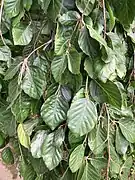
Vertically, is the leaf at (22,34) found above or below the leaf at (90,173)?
above

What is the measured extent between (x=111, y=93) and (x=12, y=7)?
0.89 feet

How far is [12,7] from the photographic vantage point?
72 centimetres

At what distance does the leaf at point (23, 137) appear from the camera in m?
0.79

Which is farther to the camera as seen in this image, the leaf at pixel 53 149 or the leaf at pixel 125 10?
the leaf at pixel 53 149

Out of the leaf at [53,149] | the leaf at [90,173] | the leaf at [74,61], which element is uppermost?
the leaf at [74,61]

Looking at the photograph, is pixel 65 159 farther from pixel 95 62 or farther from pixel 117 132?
pixel 95 62

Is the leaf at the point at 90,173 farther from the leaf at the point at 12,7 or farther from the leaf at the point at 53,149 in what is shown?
the leaf at the point at 12,7

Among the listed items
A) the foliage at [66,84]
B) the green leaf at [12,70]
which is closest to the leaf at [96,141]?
the foliage at [66,84]

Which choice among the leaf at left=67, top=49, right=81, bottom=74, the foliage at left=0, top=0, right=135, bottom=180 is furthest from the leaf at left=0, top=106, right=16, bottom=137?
the leaf at left=67, top=49, right=81, bottom=74

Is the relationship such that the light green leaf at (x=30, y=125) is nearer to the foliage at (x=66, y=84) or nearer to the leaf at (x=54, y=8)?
the foliage at (x=66, y=84)

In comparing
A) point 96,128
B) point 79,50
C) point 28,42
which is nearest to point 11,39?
point 28,42

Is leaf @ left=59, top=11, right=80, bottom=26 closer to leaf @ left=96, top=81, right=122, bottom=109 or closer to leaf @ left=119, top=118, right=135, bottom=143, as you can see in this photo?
leaf @ left=96, top=81, right=122, bottom=109

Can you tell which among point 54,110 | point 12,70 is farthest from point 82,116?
point 12,70

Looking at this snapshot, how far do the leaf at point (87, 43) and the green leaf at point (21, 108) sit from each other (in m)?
0.18
